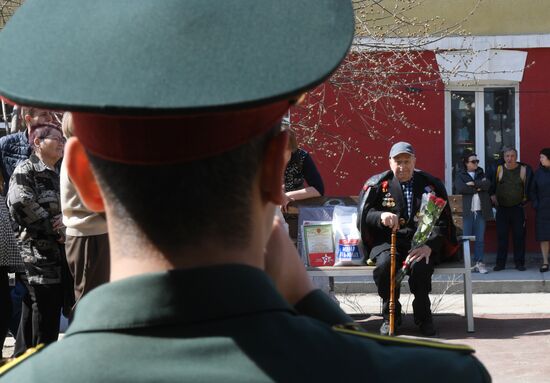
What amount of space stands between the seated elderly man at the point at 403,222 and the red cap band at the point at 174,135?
26.0 feet

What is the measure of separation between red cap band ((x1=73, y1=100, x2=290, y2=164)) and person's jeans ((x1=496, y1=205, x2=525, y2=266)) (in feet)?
48.1

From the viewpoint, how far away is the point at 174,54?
121cm

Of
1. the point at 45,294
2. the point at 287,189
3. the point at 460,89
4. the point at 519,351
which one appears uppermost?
the point at 460,89

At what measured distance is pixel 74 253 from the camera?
19.0ft

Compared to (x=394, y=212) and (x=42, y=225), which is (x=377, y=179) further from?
(x=42, y=225)

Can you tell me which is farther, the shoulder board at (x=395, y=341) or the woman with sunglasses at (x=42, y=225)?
the woman with sunglasses at (x=42, y=225)

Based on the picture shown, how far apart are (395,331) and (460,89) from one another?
26.8ft

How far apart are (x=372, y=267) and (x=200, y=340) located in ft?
26.9

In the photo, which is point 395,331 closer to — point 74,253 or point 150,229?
point 74,253

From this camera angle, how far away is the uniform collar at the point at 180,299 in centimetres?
124

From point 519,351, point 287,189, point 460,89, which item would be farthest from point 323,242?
point 460,89

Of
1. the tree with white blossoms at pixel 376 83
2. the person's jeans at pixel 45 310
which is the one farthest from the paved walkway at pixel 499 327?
the person's jeans at pixel 45 310

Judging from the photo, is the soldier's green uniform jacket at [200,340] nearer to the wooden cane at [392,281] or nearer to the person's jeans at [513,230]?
the wooden cane at [392,281]

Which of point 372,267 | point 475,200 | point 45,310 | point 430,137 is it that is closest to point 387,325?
point 372,267
